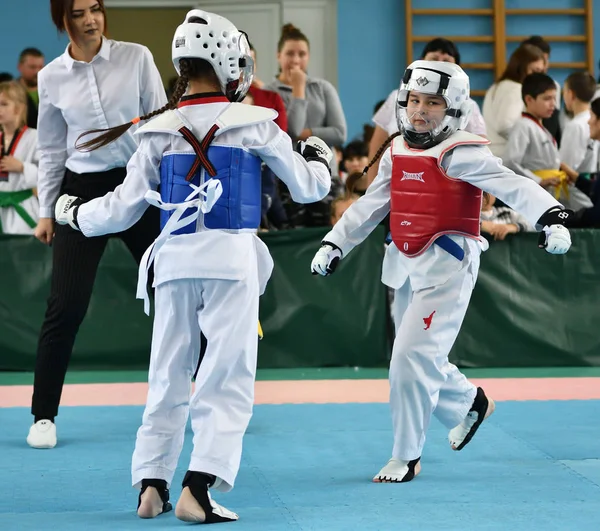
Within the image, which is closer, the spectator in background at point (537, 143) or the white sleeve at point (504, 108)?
the spectator in background at point (537, 143)

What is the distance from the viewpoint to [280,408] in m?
5.76

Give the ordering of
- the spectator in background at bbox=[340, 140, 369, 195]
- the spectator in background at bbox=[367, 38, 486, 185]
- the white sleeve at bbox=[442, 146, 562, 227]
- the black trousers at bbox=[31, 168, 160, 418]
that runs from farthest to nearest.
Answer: the spectator in background at bbox=[340, 140, 369, 195] → the spectator in background at bbox=[367, 38, 486, 185] → the black trousers at bbox=[31, 168, 160, 418] → the white sleeve at bbox=[442, 146, 562, 227]

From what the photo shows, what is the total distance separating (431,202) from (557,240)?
600 millimetres

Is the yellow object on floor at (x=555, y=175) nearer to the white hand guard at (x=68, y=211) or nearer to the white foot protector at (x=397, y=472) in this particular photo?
the white foot protector at (x=397, y=472)

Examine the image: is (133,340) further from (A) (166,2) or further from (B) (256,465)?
(A) (166,2)

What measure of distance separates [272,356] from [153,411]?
357 cm

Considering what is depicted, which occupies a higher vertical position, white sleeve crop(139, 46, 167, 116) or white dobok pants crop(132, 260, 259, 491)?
white sleeve crop(139, 46, 167, 116)

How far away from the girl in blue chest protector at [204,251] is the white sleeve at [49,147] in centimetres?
138

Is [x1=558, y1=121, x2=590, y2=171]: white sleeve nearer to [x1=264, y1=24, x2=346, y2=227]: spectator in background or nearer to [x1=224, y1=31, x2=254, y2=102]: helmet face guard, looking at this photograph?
[x1=264, y1=24, x2=346, y2=227]: spectator in background

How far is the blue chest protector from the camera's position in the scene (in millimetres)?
3584

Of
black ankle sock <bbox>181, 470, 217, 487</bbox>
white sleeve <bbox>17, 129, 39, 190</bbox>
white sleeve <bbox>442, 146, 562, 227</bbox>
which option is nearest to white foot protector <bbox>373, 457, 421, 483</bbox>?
black ankle sock <bbox>181, 470, 217, 487</bbox>

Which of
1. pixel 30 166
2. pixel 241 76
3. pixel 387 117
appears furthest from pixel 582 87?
pixel 241 76

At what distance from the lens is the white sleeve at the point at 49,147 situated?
491 centimetres

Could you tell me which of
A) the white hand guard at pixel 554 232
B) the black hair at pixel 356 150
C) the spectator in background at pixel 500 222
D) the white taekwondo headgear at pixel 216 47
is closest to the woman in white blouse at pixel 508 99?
the spectator in background at pixel 500 222
